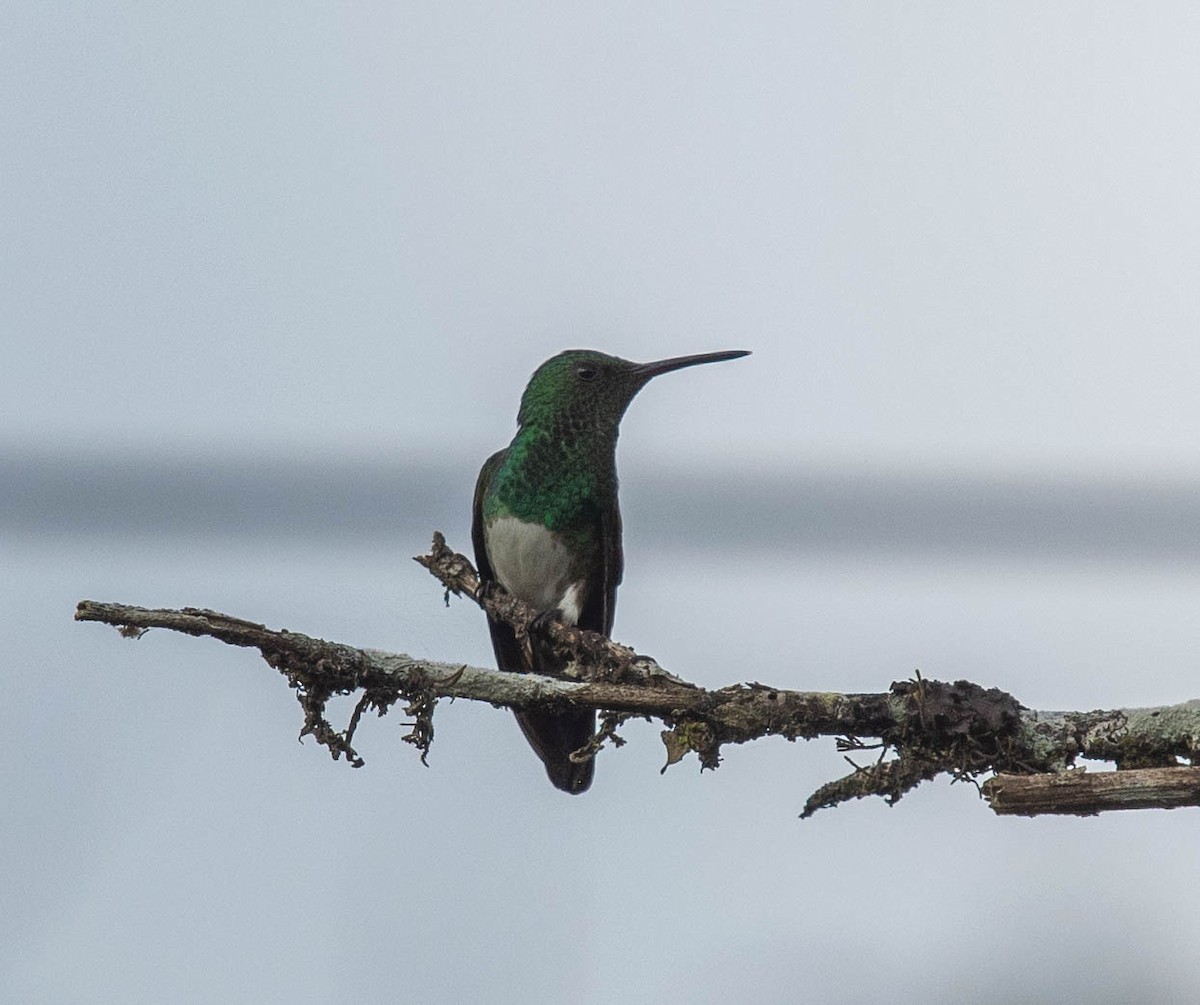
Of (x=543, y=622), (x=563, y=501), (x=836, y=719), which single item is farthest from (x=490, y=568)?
(x=836, y=719)

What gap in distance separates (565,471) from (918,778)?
3229mm

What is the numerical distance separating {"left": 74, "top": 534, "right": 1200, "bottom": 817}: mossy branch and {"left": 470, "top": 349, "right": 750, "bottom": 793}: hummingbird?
2287 mm

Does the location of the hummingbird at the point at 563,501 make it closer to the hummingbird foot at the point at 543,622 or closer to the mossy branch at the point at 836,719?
the hummingbird foot at the point at 543,622

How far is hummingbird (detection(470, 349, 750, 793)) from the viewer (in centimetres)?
628

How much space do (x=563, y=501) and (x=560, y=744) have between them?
3.45ft

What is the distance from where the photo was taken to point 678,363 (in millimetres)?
6797

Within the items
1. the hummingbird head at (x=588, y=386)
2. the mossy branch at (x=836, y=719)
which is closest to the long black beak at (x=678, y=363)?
the hummingbird head at (x=588, y=386)

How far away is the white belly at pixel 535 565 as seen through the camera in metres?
6.25

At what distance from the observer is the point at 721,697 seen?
11.7 ft

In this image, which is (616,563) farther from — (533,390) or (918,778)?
(918,778)

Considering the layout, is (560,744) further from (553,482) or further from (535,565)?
(553,482)

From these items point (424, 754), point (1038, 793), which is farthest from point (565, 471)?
point (1038, 793)

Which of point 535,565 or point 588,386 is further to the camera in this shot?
point 588,386

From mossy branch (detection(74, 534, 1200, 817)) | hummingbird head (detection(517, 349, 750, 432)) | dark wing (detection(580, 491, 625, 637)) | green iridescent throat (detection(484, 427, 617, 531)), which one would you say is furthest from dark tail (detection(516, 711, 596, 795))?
mossy branch (detection(74, 534, 1200, 817))
